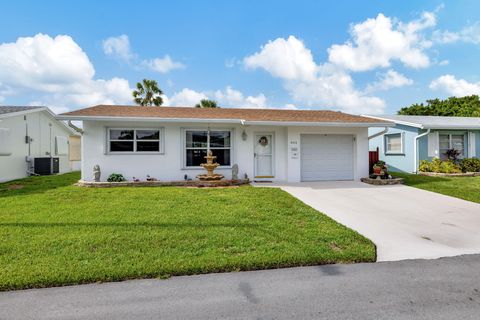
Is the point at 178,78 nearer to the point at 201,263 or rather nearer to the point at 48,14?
the point at 48,14

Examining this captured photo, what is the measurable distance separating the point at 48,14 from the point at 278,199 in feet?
38.6

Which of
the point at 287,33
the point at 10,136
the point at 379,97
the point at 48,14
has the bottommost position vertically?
the point at 10,136

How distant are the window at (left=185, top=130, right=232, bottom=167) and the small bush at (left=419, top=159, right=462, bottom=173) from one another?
34.2ft

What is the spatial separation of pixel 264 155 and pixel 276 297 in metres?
8.92

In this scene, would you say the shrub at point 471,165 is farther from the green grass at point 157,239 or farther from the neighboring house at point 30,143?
the neighboring house at point 30,143

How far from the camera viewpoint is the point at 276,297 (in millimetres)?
2945

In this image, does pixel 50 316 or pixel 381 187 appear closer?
pixel 50 316

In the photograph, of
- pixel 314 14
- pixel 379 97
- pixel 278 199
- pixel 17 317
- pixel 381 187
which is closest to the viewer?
pixel 17 317

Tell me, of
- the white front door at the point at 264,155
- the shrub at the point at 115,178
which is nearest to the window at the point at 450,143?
the white front door at the point at 264,155

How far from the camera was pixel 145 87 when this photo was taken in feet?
91.2

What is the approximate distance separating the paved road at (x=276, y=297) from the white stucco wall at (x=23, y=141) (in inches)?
497

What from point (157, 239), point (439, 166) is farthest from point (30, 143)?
point (439, 166)

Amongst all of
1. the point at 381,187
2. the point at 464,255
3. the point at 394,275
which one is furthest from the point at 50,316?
the point at 381,187

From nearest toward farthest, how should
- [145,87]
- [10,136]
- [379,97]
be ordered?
1. [10,136]
2. [379,97]
3. [145,87]
